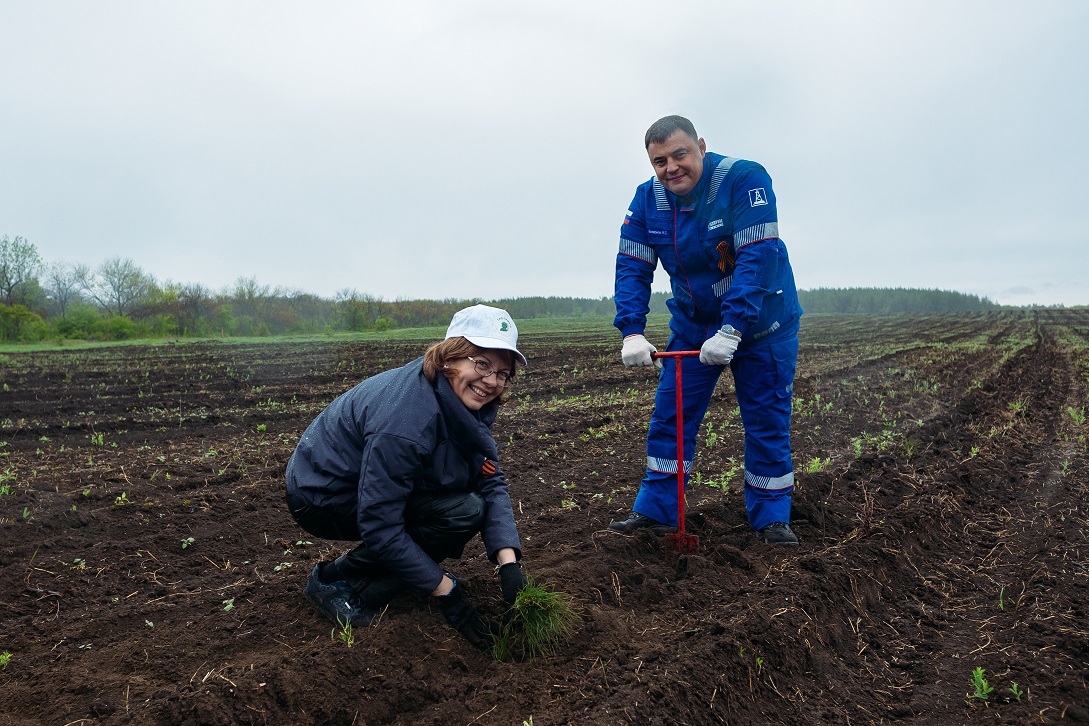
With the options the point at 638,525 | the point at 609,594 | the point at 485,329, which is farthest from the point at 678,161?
the point at 609,594

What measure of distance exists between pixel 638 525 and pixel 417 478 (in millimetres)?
1805

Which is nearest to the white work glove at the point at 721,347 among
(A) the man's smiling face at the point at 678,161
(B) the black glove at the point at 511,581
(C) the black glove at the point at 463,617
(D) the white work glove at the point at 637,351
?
(D) the white work glove at the point at 637,351

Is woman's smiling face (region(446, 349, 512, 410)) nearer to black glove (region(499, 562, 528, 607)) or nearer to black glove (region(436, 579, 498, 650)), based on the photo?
black glove (region(499, 562, 528, 607))

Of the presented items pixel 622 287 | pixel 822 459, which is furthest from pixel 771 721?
pixel 822 459

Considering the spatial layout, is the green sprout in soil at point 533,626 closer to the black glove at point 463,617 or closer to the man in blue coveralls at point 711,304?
the black glove at point 463,617

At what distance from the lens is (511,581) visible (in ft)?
10.1

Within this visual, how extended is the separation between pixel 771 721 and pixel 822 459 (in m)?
4.27

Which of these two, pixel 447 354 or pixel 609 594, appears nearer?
pixel 447 354

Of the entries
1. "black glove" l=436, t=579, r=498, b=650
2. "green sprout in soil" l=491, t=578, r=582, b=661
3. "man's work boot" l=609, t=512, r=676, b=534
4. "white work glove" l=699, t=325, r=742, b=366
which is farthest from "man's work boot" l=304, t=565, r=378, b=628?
"white work glove" l=699, t=325, r=742, b=366

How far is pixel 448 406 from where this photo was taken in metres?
2.97

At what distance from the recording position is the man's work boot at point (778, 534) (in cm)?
418

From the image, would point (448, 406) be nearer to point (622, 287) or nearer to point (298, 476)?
point (298, 476)

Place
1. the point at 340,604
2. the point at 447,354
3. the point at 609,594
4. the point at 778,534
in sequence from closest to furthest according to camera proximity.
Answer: the point at 447,354 < the point at 340,604 < the point at 609,594 < the point at 778,534

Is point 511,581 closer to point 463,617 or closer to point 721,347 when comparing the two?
point 463,617
